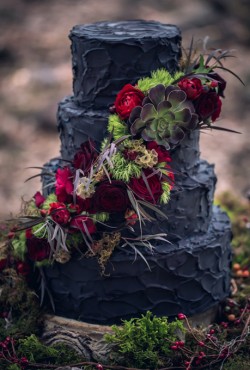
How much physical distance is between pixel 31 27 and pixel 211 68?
613cm

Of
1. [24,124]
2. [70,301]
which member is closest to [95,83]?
[70,301]

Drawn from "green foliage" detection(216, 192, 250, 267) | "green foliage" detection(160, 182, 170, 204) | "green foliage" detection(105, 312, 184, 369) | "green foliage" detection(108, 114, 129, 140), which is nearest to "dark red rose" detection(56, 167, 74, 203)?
"green foliage" detection(108, 114, 129, 140)

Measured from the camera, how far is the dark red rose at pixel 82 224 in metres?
2.48

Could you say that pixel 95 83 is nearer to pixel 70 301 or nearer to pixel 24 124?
pixel 70 301

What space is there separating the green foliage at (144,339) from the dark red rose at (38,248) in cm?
40

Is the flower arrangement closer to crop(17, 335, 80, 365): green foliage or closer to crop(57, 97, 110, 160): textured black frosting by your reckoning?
crop(57, 97, 110, 160): textured black frosting

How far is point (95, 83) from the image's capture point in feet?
8.53

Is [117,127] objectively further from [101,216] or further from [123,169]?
[101,216]

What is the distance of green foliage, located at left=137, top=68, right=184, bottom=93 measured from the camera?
8.17 ft

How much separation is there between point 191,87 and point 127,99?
264 mm

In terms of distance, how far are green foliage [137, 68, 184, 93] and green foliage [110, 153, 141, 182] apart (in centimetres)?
29

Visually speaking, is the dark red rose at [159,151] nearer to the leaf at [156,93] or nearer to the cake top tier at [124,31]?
the leaf at [156,93]

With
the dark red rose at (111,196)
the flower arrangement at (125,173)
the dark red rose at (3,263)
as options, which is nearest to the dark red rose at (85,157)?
the flower arrangement at (125,173)

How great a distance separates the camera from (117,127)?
8.13 ft
